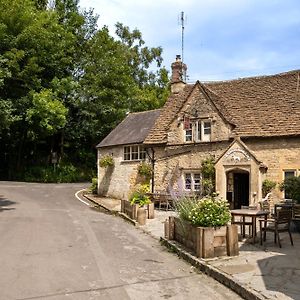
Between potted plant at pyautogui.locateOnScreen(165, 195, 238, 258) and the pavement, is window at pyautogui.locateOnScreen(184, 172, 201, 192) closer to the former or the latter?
the pavement

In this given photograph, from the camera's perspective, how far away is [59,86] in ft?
131

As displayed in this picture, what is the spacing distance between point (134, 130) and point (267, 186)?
11774mm

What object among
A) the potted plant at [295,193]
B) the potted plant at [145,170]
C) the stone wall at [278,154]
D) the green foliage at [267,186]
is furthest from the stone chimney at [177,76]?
the potted plant at [295,193]

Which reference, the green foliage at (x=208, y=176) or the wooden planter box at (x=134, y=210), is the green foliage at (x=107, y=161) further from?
the wooden planter box at (x=134, y=210)

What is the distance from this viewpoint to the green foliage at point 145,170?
25266 mm

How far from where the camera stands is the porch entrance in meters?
22.0

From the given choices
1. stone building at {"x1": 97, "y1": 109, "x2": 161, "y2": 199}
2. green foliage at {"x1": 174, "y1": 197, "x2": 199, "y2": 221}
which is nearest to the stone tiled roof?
stone building at {"x1": 97, "y1": 109, "x2": 161, "y2": 199}

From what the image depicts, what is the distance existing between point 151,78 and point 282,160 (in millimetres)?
39528

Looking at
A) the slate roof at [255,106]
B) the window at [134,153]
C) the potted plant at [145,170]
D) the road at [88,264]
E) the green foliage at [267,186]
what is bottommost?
the road at [88,264]

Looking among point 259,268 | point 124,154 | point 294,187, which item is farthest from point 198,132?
A: point 259,268

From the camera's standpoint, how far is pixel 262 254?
1045 centimetres

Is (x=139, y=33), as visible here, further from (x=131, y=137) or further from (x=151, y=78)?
(x=131, y=137)

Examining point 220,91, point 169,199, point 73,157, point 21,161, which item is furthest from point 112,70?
point 169,199

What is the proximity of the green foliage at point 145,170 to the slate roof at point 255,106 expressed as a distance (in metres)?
1.48
